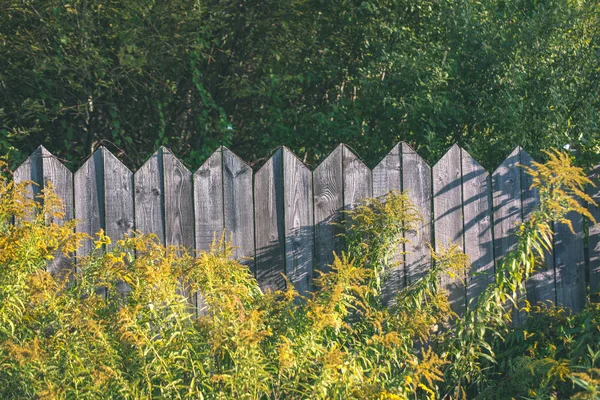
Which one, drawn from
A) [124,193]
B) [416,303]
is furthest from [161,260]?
[416,303]

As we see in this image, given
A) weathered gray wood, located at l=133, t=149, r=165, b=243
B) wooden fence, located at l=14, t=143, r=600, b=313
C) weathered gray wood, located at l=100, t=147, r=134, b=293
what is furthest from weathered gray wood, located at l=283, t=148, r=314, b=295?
weathered gray wood, located at l=100, t=147, r=134, b=293

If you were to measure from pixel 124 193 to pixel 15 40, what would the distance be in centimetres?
351

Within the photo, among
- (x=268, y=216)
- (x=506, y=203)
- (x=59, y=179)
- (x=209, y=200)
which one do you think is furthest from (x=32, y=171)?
(x=506, y=203)

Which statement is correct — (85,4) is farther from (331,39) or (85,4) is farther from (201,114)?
(331,39)

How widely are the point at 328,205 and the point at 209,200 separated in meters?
0.73

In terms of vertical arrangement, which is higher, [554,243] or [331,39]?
[331,39]

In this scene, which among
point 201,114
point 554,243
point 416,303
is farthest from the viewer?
point 201,114

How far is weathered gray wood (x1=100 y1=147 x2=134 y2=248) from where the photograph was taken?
15.1 feet

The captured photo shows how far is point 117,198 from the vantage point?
4.60 m

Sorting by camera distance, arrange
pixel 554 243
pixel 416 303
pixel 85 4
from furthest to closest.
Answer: pixel 85 4 → pixel 554 243 → pixel 416 303

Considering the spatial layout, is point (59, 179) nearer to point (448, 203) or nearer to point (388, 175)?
point (388, 175)

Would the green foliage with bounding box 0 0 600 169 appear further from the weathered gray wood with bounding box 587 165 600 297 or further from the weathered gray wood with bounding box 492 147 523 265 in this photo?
the weathered gray wood with bounding box 492 147 523 265

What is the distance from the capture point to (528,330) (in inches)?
189

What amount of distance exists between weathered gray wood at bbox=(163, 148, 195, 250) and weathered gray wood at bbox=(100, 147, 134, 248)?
22cm
